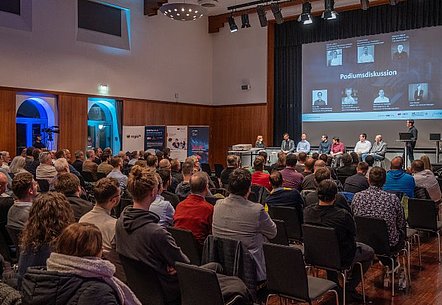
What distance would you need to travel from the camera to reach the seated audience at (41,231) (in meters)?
2.50

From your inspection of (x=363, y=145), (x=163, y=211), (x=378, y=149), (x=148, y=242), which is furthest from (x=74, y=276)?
(x=363, y=145)

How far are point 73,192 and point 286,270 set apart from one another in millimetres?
2116

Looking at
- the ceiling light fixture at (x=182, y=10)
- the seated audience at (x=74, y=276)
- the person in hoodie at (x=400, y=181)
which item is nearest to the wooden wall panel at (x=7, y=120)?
the ceiling light fixture at (x=182, y=10)

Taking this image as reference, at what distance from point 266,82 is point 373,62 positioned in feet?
13.1

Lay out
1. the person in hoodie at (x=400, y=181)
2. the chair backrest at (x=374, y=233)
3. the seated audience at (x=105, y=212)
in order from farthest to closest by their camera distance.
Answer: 1. the person in hoodie at (x=400, y=181)
2. the chair backrest at (x=374, y=233)
3. the seated audience at (x=105, y=212)

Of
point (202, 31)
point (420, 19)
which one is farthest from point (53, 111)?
point (420, 19)

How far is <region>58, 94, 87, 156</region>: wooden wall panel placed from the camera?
13203mm

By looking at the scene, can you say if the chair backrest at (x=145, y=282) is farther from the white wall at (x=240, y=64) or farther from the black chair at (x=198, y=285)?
the white wall at (x=240, y=64)

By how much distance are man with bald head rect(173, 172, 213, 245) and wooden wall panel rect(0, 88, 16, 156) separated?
32.4ft

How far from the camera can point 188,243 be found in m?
3.46

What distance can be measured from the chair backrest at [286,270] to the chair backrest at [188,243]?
58 centimetres

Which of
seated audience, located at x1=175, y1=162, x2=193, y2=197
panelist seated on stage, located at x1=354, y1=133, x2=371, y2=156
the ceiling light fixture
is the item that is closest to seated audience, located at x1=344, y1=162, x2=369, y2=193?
seated audience, located at x1=175, y1=162, x2=193, y2=197

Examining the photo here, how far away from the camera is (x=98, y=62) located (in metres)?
14.0

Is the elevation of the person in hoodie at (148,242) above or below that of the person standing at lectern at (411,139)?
below
